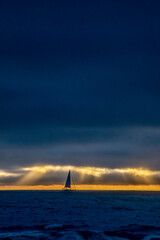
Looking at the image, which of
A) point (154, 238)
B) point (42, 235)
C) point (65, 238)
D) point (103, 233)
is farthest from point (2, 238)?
point (154, 238)

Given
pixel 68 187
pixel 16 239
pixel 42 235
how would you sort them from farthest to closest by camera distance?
pixel 68 187 → pixel 42 235 → pixel 16 239

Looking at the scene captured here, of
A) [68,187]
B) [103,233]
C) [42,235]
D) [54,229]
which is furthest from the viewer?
[68,187]

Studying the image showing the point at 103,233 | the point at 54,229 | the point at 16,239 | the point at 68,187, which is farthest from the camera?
the point at 68,187

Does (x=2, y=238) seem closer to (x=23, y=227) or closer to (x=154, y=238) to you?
(x=23, y=227)

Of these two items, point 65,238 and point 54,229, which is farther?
point 54,229

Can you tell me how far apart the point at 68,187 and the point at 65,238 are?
176 meters

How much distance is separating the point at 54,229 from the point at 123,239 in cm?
948

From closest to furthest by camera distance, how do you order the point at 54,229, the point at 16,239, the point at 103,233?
the point at 16,239, the point at 103,233, the point at 54,229

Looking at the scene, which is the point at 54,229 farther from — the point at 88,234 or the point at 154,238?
the point at 154,238

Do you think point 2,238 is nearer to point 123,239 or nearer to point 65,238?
point 65,238

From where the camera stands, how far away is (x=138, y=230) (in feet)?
106

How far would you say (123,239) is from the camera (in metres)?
26.2

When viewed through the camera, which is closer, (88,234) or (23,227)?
(88,234)

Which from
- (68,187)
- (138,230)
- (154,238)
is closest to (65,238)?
(154,238)
